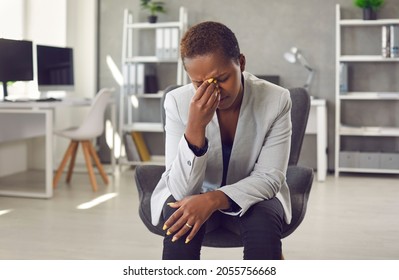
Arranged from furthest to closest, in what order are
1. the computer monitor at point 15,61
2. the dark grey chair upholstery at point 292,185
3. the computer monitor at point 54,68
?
the computer monitor at point 54,68 < the computer monitor at point 15,61 < the dark grey chair upholstery at point 292,185

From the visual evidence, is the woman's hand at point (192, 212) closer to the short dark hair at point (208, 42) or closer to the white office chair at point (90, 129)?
the short dark hair at point (208, 42)

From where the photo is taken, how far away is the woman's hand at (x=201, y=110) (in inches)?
60.8

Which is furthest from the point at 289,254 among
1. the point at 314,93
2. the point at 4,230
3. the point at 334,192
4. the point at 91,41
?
the point at 91,41

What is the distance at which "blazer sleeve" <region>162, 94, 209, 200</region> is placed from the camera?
62.9 inches

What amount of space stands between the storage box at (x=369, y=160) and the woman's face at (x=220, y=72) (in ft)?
12.2

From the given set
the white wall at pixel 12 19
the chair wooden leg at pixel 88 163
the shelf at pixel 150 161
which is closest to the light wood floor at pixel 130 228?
the chair wooden leg at pixel 88 163

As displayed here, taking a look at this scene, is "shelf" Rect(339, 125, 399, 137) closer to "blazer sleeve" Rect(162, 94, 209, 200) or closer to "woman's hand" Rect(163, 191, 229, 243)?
"blazer sleeve" Rect(162, 94, 209, 200)

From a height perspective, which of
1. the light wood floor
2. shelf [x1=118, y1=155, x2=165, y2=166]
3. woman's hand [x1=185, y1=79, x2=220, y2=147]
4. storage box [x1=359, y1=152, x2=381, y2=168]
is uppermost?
woman's hand [x1=185, y1=79, x2=220, y2=147]

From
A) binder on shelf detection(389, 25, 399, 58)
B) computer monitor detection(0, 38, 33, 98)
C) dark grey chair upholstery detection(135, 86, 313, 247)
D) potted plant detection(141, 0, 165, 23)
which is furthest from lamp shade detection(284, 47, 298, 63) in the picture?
dark grey chair upholstery detection(135, 86, 313, 247)

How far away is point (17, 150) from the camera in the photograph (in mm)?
5328

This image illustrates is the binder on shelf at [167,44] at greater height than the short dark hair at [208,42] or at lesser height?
greater

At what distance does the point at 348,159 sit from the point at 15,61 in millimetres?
2769

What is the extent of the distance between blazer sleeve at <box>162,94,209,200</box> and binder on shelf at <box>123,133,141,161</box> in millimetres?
3773
